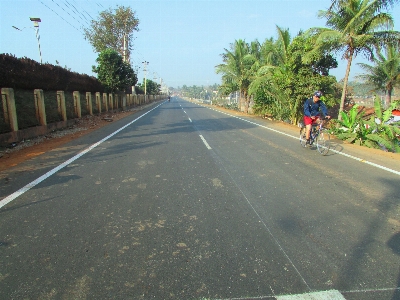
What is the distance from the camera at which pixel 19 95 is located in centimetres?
1180

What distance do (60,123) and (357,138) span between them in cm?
1318

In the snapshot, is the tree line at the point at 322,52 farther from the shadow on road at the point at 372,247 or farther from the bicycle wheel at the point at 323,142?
the shadow on road at the point at 372,247

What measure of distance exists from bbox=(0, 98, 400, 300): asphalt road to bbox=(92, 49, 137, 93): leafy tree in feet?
67.4

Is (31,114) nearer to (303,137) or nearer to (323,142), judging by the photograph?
(303,137)

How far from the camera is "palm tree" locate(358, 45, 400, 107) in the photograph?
22833 mm

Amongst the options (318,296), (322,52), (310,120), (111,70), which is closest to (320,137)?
(310,120)

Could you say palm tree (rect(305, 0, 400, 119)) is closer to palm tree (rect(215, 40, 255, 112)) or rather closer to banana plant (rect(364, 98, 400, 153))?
banana plant (rect(364, 98, 400, 153))

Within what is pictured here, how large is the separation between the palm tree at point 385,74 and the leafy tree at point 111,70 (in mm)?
21609

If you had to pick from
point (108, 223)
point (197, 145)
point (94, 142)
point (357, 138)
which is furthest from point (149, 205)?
point (357, 138)

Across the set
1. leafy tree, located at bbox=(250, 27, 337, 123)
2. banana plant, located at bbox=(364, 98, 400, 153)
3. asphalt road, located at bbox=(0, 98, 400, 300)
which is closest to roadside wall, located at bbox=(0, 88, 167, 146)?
asphalt road, located at bbox=(0, 98, 400, 300)

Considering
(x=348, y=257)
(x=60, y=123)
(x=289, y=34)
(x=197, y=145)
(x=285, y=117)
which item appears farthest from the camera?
(x=285, y=117)

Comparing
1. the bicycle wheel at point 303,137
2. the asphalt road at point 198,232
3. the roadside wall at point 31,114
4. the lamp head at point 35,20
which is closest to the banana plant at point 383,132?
the bicycle wheel at point 303,137

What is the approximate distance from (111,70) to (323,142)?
21.9 m

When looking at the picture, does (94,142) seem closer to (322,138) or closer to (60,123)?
(60,123)
